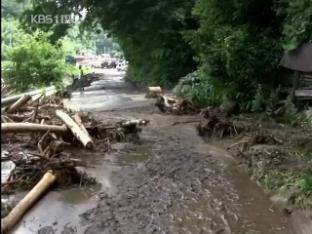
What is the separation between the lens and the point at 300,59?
1219 cm

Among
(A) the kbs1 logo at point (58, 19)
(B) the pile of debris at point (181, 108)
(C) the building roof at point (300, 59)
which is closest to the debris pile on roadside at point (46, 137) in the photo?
(B) the pile of debris at point (181, 108)

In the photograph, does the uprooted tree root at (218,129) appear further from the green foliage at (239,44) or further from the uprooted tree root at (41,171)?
the uprooted tree root at (41,171)

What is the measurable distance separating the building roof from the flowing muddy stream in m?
3.01

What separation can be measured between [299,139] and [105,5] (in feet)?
54.8

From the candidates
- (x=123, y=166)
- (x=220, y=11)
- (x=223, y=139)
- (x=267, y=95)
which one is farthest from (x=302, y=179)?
(x=220, y=11)

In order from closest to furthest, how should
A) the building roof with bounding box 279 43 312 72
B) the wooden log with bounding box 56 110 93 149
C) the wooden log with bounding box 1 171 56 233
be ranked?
the wooden log with bounding box 1 171 56 233 → the wooden log with bounding box 56 110 93 149 → the building roof with bounding box 279 43 312 72

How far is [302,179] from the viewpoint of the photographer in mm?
7121

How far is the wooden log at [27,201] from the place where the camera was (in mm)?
6133

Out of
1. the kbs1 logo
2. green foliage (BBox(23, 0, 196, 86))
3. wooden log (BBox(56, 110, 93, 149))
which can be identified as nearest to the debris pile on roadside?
wooden log (BBox(56, 110, 93, 149))

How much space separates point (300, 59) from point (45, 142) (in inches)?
256

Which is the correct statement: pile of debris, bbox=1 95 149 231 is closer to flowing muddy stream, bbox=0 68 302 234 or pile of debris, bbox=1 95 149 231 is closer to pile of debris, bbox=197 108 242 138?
flowing muddy stream, bbox=0 68 302 234

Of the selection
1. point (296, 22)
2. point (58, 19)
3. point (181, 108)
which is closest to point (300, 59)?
point (296, 22)

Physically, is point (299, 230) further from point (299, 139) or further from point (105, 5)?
point (105, 5)

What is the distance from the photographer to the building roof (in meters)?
11.8
